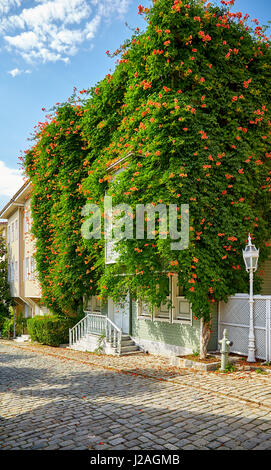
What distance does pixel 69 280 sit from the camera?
17125 mm

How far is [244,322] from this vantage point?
35.2 feet

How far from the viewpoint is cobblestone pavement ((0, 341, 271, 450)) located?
520 centimetres

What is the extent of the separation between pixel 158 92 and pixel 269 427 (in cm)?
923

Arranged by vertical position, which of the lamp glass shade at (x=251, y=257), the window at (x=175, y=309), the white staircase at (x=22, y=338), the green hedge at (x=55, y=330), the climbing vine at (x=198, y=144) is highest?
the climbing vine at (x=198, y=144)

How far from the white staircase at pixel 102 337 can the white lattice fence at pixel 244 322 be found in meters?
4.08

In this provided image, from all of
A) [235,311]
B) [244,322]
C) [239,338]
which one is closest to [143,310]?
[235,311]

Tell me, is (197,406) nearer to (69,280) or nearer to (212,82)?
(212,82)

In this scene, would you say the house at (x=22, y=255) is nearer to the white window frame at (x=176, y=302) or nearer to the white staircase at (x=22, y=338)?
the white staircase at (x=22, y=338)

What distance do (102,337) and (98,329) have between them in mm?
911

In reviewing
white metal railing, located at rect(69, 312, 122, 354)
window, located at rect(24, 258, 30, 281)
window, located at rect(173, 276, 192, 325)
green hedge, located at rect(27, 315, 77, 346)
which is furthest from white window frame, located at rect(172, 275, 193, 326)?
window, located at rect(24, 258, 30, 281)

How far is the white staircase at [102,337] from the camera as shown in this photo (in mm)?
14062

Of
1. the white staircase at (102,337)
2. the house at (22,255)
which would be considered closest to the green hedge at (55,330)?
the white staircase at (102,337)

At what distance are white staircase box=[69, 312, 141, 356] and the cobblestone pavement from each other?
3.30 m
